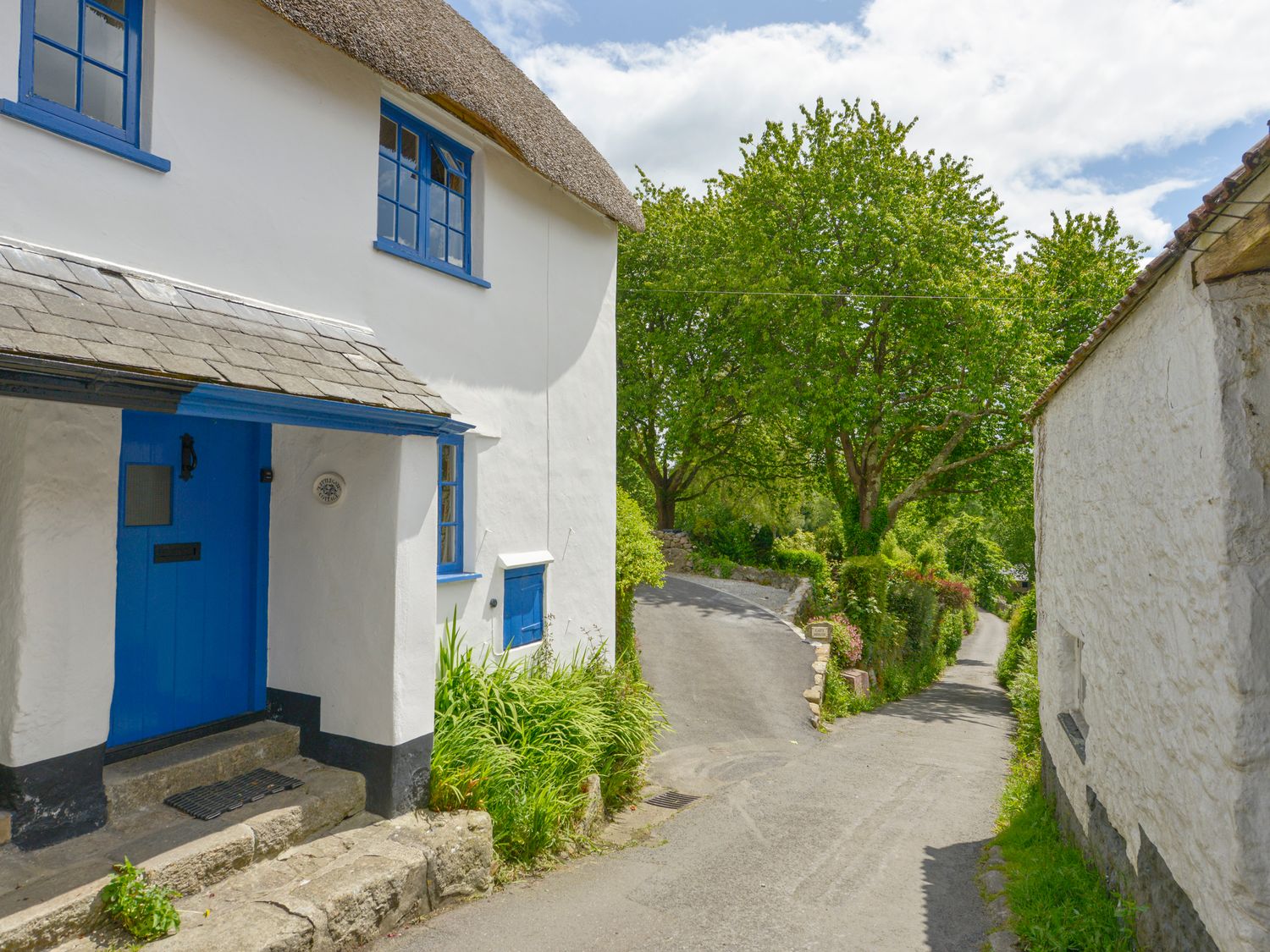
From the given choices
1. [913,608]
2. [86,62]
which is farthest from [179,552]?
A: [913,608]

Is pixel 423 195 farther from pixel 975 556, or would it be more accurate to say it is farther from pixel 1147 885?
pixel 975 556

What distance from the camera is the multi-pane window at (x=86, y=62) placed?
4.61 meters

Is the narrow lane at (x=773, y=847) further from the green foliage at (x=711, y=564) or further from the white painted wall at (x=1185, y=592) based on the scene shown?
the green foliage at (x=711, y=564)

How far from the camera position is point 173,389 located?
13.5 ft

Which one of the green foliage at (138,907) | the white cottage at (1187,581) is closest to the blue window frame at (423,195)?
the green foliage at (138,907)

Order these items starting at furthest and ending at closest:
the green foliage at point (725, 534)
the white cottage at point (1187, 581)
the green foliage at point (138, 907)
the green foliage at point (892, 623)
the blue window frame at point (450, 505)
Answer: the green foliage at point (725, 534) → the green foliage at point (892, 623) → the blue window frame at point (450, 505) → the green foliage at point (138, 907) → the white cottage at point (1187, 581)

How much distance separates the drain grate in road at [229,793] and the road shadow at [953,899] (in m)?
4.31

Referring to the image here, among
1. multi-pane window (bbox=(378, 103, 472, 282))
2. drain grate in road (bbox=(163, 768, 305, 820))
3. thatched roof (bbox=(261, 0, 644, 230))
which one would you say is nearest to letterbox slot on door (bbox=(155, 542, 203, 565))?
drain grate in road (bbox=(163, 768, 305, 820))

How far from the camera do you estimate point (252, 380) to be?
14.9ft

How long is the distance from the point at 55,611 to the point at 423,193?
4.45 meters

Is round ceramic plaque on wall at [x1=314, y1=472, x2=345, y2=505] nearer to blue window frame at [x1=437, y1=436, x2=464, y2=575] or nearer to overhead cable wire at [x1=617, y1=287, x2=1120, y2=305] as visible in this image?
blue window frame at [x1=437, y1=436, x2=464, y2=575]

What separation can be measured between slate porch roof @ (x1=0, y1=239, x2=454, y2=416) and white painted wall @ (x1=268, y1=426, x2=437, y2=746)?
515 mm

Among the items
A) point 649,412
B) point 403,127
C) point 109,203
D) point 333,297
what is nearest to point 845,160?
point 649,412

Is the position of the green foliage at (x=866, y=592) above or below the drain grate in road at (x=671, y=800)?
above
